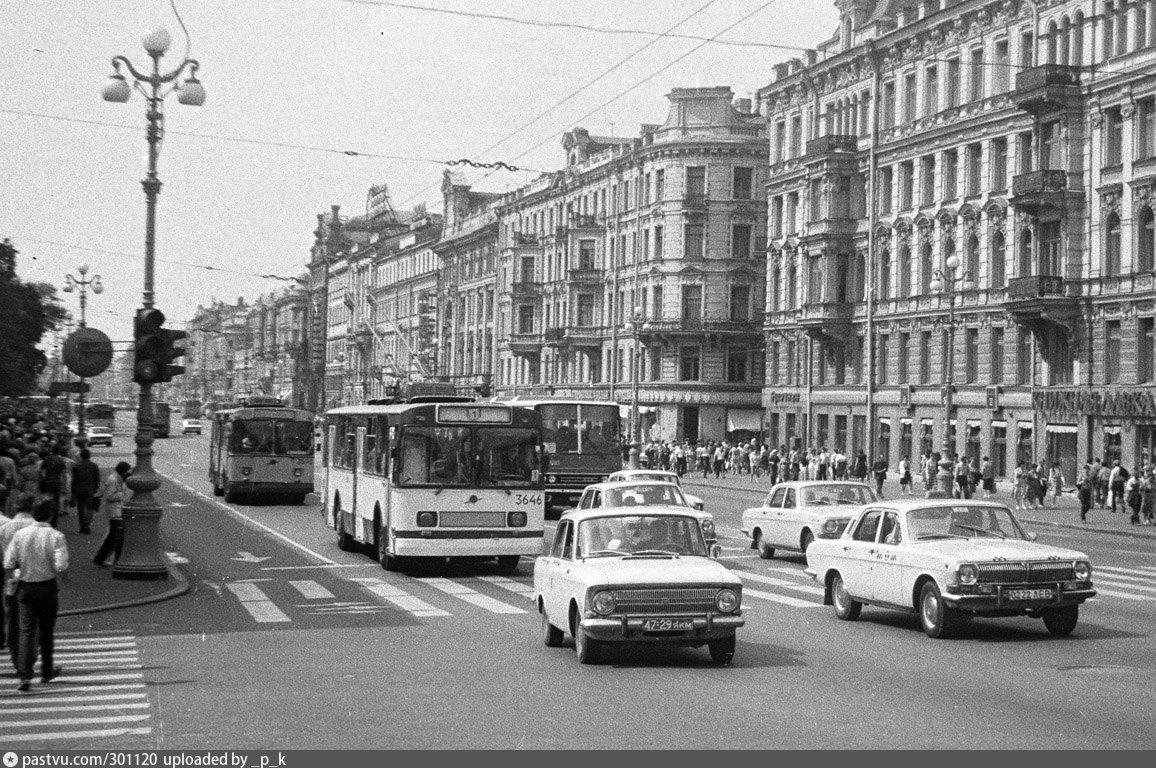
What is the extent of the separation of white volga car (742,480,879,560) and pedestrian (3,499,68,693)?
47.6ft

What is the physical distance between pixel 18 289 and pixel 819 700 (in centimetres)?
4035

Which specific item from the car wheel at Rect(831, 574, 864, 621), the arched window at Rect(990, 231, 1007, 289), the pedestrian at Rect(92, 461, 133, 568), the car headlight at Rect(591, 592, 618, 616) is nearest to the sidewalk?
the arched window at Rect(990, 231, 1007, 289)

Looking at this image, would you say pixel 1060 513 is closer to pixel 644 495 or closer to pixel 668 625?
pixel 644 495

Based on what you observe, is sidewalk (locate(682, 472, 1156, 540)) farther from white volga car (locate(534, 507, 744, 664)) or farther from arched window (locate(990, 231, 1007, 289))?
white volga car (locate(534, 507, 744, 664))

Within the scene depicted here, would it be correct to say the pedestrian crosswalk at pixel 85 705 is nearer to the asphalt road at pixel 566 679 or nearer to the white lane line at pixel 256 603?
the asphalt road at pixel 566 679

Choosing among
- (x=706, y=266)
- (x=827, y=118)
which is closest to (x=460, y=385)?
(x=706, y=266)

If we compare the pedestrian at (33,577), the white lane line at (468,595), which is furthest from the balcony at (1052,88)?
the pedestrian at (33,577)

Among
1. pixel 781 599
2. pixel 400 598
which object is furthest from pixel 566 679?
pixel 781 599

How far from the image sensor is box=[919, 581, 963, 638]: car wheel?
15.8 meters

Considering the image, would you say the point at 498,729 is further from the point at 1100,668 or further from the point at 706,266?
the point at 706,266

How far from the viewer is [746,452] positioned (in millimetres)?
74438

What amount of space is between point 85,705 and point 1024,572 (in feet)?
30.0

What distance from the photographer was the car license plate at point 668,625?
13.5 m

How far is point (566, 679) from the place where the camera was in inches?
512
